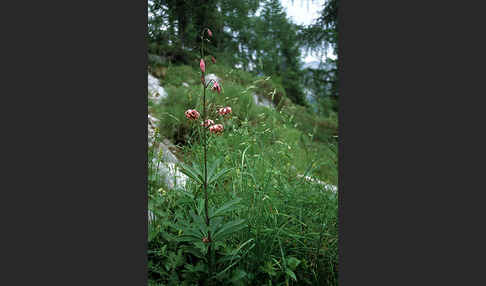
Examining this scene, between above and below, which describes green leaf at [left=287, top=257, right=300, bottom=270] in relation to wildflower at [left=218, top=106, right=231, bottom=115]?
below

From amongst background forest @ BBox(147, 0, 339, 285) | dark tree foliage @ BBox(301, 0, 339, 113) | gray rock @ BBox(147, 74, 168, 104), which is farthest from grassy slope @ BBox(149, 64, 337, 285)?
gray rock @ BBox(147, 74, 168, 104)

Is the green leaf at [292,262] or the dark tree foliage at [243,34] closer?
the green leaf at [292,262]

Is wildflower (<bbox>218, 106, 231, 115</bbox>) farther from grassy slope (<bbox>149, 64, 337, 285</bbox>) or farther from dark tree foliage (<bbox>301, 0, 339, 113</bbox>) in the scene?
dark tree foliage (<bbox>301, 0, 339, 113</bbox>)

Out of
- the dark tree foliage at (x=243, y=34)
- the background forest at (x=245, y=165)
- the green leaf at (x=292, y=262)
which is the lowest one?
the green leaf at (x=292, y=262)

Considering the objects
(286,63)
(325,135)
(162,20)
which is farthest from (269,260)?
(286,63)

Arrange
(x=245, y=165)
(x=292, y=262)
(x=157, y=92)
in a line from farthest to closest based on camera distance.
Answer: (x=157, y=92) → (x=245, y=165) → (x=292, y=262)

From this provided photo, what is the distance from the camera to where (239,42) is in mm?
2260

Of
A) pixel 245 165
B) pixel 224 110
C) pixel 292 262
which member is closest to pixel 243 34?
pixel 224 110

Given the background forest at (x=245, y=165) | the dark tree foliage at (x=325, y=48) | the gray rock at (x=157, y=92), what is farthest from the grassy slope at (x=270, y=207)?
the gray rock at (x=157, y=92)

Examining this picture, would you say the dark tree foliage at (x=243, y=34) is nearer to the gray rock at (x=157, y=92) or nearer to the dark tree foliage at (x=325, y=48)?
the dark tree foliage at (x=325, y=48)

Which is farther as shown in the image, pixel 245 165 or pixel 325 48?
pixel 245 165

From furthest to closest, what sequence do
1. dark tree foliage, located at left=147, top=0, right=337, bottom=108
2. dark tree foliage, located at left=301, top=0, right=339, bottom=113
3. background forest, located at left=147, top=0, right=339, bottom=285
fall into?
dark tree foliage, located at left=147, top=0, right=337, bottom=108 < dark tree foliage, located at left=301, top=0, right=339, bottom=113 < background forest, located at left=147, top=0, right=339, bottom=285

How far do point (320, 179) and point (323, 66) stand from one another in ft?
2.56

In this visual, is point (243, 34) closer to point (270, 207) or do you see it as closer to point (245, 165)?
point (245, 165)
